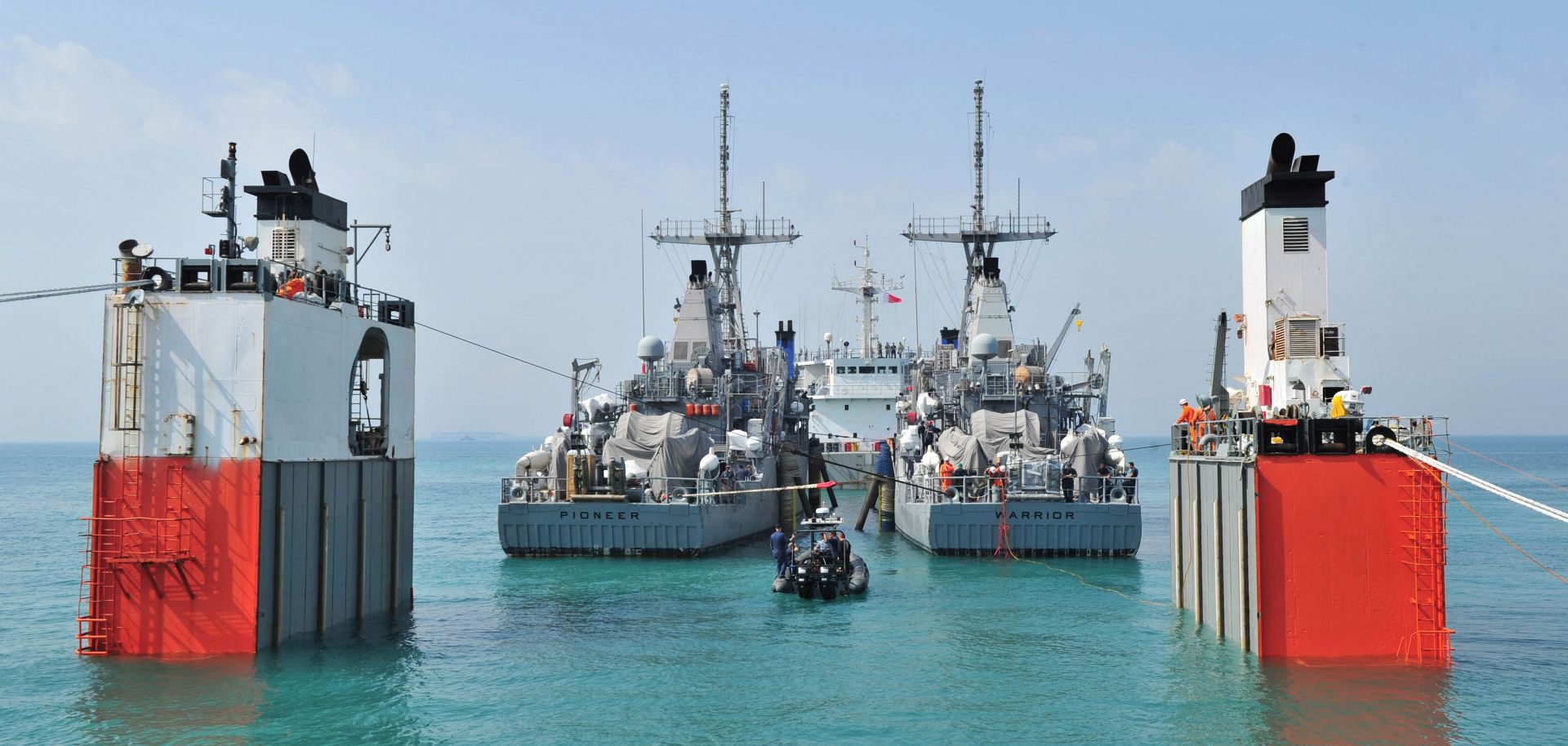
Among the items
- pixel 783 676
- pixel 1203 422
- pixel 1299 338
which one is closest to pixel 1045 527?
pixel 1203 422

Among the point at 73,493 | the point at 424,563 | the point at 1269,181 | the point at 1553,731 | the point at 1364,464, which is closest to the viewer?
the point at 1553,731

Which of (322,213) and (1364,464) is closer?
(1364,464)

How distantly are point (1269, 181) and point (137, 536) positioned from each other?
19165mm

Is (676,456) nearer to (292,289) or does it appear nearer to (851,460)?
(292,289)

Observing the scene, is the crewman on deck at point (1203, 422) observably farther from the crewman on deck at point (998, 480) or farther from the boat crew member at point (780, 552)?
the crewman on deck at point (998, 480)

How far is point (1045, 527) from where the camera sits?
111 feet

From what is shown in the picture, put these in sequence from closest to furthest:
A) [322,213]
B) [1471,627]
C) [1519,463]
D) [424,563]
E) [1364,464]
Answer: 1. [1364,464]
2. [322,213]
3. [1471,627]
4. [424,563]
5. [1519,463]

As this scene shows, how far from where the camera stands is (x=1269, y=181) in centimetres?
2103

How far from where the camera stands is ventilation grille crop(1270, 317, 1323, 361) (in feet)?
67.8

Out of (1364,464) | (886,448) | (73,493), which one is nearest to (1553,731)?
(1364,464)

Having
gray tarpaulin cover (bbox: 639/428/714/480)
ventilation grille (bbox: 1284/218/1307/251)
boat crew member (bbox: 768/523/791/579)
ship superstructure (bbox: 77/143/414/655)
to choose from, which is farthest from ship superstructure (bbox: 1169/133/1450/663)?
gray tarpaulin cover (bbox: 639/428/714/480)

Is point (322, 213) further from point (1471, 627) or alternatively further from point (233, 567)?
point (1471, 627)

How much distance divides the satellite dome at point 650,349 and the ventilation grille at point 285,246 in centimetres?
2170

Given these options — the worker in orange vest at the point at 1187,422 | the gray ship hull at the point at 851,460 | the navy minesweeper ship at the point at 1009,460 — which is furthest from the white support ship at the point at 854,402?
the worker in orange vest at the point at 1187,422
